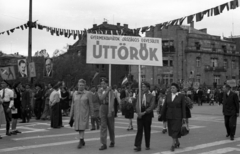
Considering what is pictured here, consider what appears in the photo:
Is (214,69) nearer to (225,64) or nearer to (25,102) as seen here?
(225,64)

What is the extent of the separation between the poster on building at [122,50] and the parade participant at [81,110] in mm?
973

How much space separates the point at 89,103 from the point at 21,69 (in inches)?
490

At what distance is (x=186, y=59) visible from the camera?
191 ft

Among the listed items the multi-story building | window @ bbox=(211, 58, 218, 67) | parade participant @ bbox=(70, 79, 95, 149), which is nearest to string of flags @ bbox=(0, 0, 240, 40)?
parade participant @ bbox=(70, 79, 95, 149)

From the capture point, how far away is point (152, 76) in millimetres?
58312

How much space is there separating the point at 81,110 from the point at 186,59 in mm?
50977

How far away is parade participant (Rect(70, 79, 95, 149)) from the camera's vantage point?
29.4 feet

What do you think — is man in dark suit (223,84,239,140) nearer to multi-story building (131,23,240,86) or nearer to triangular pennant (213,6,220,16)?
triangular pennant (213,6,220,16)

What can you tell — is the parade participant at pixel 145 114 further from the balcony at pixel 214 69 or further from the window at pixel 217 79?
the window at pixel 217 79

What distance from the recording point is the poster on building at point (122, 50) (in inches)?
366

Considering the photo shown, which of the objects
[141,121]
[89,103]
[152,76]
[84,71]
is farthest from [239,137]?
[152,76]

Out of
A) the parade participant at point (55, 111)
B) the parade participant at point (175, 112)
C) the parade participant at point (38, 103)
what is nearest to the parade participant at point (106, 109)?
the parade participant at point (175, 112)

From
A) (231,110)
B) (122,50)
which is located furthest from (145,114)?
(231,110)

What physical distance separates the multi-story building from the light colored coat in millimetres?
48159
